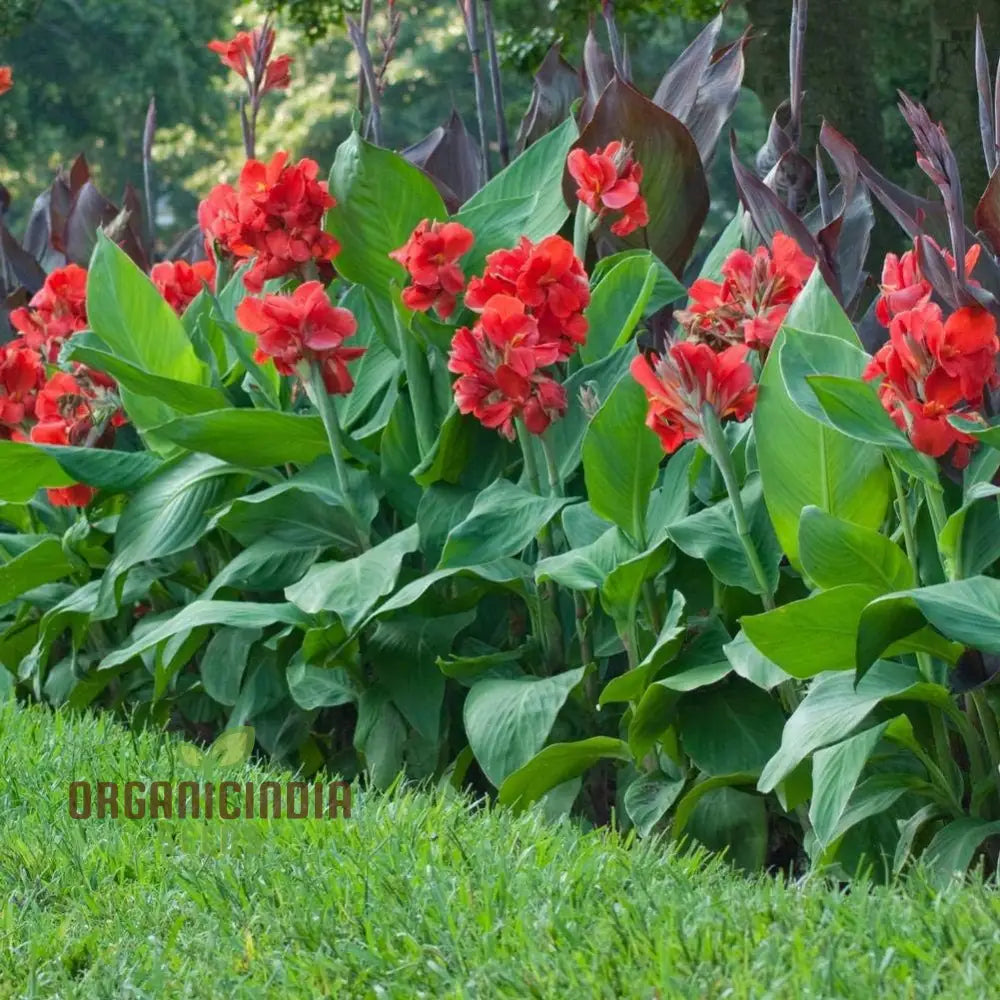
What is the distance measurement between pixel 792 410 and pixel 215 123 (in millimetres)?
26132

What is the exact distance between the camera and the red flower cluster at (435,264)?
10.3ft

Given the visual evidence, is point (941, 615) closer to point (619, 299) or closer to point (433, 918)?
point (433, 918)

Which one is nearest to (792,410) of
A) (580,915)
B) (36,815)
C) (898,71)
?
(580,915)

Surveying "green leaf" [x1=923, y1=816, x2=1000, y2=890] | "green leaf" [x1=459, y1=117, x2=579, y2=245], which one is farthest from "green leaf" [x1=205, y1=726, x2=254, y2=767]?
"green leaf" [x1=923, y1=816, x2=1000, y2=890]

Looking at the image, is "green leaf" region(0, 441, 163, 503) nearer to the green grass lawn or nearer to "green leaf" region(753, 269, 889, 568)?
the green grass lawn

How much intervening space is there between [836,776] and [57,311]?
2487 mm

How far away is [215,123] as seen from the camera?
90.6 feet

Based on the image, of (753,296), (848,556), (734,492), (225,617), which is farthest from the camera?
(225,617)

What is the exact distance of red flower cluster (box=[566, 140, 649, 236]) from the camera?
310cm

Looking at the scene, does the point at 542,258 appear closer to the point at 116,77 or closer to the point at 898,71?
the point at 898,71

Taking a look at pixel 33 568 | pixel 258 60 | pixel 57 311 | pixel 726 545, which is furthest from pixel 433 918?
pixel 258 60

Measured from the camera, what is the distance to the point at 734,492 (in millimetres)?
2664

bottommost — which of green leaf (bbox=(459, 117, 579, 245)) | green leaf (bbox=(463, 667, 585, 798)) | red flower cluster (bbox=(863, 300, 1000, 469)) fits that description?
green leaf (bbox=(463, 667, 585, 798))

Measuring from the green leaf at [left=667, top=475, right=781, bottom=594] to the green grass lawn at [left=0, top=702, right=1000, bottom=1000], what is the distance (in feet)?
1.70
